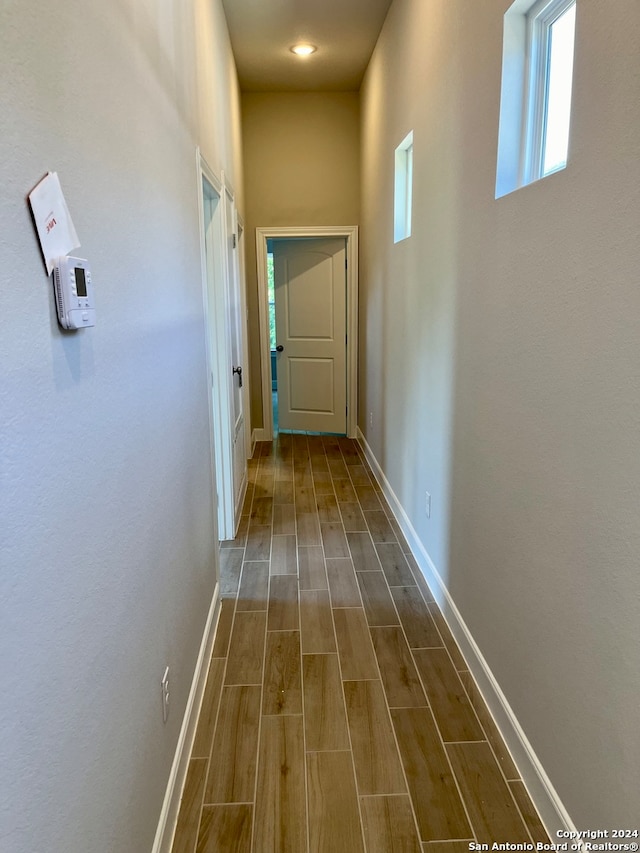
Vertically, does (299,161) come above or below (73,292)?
above

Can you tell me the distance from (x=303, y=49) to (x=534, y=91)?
313 centimetres

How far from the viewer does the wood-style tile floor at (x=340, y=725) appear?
1.60 meters

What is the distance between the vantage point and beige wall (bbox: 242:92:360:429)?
17.2ft

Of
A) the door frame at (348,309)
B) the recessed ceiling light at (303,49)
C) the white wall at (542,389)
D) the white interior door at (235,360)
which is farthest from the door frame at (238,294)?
the recessed ceiling light at (303,49)

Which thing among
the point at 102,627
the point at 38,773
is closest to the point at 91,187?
the point at 102,627

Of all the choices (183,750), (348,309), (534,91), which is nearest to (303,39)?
(348,309)

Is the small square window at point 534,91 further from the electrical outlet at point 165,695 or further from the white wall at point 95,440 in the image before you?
the electrical outlet at point 165,695

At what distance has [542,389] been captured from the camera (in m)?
1.58

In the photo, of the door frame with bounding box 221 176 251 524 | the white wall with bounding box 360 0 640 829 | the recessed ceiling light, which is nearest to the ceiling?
the recessed ceiling light

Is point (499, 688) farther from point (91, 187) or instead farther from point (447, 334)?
point (91, 187)

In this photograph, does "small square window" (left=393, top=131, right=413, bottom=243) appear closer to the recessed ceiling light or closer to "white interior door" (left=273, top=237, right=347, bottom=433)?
the recessed ceiling light

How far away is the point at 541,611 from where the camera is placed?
161 cm

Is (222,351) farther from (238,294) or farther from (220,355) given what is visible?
(238,294)

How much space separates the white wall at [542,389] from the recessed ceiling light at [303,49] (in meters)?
1.39
